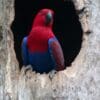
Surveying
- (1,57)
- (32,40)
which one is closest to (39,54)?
(32,40)

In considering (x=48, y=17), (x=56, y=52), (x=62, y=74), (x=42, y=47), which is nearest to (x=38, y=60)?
(x=42, y=47)

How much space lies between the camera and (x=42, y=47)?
3.86 meters

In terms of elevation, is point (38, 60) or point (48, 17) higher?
point (48, 17)

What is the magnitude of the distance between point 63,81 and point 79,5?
573 mm

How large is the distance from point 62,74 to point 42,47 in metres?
0.63

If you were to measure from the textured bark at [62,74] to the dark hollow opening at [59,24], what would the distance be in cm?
69

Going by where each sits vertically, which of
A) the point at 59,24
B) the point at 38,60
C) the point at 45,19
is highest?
the point at 45,19

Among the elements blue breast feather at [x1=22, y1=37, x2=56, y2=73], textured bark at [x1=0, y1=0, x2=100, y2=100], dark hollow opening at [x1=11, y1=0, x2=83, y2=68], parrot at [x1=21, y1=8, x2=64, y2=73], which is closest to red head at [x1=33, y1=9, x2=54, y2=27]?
parrot at [x1=21, y1=8, x2=64, y2=73]

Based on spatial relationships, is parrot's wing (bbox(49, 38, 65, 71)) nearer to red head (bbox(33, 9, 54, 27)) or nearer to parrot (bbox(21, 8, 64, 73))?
parrot (bbox(21, 8, 64, 73))

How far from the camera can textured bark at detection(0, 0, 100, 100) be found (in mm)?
3254

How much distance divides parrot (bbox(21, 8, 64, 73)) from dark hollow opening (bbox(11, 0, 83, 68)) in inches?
12.5

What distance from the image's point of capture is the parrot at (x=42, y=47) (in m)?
3.75

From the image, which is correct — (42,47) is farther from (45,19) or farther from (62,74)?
(62,74)

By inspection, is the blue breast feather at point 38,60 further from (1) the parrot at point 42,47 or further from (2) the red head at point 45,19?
(2) the red head at point 45,19
